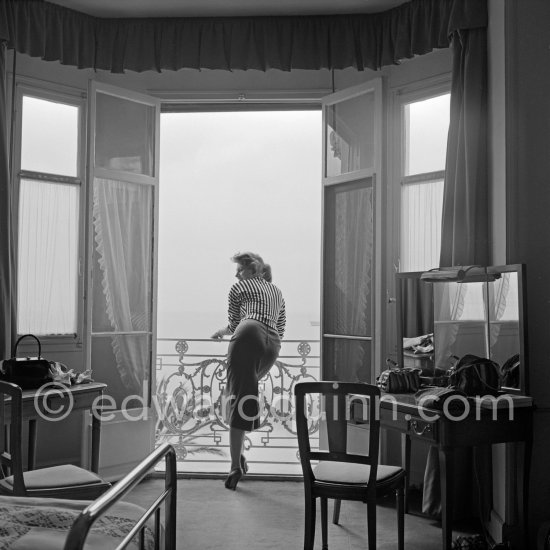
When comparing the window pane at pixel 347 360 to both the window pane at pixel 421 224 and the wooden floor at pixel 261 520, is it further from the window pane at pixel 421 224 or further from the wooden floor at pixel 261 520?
the wooden floor at pixel 261 520

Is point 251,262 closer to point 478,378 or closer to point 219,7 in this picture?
point 219,7

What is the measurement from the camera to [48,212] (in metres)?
4.58

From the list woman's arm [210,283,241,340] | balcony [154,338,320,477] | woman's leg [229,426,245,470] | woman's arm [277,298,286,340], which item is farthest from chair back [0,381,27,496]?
balcony [154,338,320,477]

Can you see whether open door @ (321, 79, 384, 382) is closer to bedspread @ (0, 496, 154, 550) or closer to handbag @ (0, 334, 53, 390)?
handbag @ (0, 334, 53, 390)

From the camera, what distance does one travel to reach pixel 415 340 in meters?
4.11

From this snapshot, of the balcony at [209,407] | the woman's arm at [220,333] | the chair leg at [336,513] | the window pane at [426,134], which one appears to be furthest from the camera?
the balcony at [209,407]

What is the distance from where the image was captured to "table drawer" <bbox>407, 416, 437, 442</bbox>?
308 centimetres

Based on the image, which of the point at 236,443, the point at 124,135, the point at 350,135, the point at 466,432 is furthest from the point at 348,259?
the point at 466,432

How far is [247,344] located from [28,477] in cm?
188

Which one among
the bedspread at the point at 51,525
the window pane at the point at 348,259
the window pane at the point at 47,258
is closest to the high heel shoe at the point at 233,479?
the window pane at the point at 348,259

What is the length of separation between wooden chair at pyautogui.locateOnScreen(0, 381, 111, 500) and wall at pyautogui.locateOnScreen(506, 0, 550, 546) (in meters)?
2.11

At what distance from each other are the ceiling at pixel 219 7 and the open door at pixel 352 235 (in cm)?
50

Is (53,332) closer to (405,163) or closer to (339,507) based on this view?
(339,507)

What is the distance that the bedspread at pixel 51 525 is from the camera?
5.44 ft
